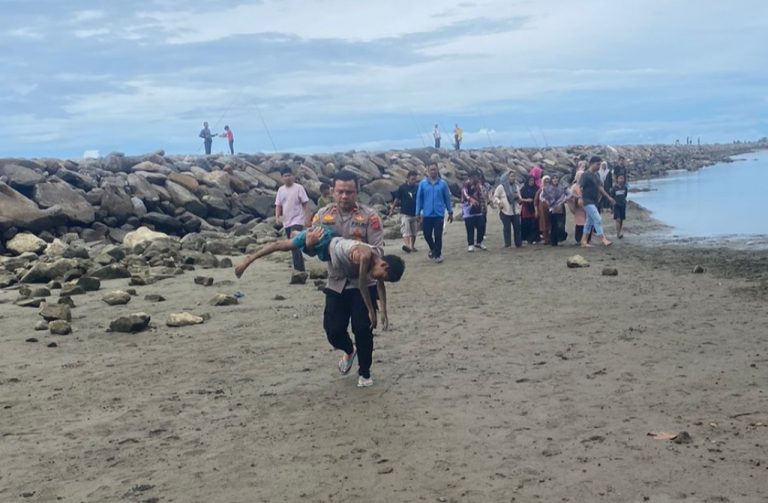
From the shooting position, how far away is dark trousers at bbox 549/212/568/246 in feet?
54.2

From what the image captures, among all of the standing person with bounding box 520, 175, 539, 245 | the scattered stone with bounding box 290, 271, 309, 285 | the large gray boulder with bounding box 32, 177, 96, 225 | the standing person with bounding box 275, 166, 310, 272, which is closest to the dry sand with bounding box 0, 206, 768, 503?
the scattered stone with bounding box 290, 271, 309, 285

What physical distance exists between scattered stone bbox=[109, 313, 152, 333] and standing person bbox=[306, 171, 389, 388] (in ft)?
11.6

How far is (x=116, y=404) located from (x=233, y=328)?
290cm

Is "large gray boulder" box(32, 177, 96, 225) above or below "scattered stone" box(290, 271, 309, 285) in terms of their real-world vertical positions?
above

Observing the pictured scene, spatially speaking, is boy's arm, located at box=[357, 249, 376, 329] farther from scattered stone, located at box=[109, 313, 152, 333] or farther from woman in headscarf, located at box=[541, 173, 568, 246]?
woman in headscarf, located at box=[541, 173, 568, 246]

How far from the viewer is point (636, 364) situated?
7.20 meters

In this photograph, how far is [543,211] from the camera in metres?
16.5

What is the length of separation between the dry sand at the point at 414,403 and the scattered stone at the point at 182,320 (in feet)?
0.49

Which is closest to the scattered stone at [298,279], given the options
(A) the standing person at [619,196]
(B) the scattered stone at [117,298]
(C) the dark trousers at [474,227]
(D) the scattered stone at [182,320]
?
(B) the scattered stone at [117,298]

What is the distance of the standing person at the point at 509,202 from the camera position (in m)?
16.3

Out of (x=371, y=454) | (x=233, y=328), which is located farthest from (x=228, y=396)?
(x=233, y=328)

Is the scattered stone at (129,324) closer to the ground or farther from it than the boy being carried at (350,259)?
closer to the ground

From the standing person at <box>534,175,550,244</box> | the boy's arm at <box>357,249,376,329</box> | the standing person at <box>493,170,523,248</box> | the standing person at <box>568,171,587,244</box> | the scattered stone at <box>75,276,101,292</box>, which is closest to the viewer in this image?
the boy's arm at <box>357,249,376,329</box>

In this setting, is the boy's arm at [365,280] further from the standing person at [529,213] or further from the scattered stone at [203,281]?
the standing person at [529,213]
